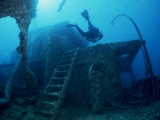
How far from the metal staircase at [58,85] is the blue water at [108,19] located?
281 feet

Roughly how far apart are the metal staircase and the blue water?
85.6 meters

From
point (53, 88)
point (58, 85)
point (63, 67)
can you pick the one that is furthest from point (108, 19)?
point (58, 85)

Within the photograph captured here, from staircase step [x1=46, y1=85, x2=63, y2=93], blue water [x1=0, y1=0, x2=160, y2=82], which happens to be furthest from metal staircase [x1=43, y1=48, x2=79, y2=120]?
blue water [x1=0, y1=0, x2=160, y2=82]

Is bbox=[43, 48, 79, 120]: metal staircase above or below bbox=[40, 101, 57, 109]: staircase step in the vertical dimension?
above

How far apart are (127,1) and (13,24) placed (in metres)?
88.1

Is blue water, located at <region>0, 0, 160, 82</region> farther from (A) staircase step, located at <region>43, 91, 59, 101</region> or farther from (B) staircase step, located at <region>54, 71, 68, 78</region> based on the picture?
(A) staircase step, located at <region>43, 91, 59, 101</region>

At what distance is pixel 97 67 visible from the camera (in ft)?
24.3

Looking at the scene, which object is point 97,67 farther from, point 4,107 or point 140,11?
point 140,11

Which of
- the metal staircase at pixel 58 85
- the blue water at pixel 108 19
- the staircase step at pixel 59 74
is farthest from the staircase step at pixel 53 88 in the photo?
the blue water at pixel 108 19

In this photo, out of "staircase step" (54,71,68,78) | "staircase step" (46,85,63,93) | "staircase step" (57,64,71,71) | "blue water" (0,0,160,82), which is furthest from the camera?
"blue water" (0,0,160,82)

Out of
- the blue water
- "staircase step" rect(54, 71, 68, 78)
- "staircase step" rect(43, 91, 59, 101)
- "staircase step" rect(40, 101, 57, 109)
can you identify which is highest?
the blue water

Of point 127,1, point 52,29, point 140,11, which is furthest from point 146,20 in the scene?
point 52,29

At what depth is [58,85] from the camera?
22.9ft

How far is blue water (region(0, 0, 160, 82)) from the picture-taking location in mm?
102875
